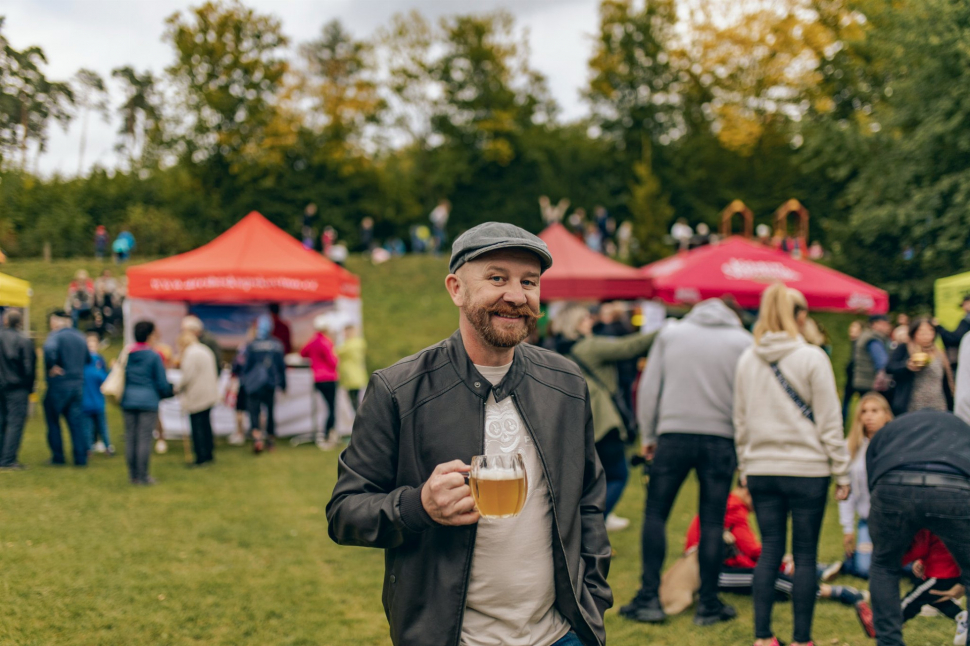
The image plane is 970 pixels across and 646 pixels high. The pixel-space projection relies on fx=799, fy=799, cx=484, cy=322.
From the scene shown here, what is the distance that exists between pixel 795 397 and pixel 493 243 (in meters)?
2.93

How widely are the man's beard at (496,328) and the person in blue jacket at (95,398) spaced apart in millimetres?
9313

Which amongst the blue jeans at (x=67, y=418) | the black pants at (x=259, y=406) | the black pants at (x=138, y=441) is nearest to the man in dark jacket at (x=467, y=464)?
the black pants at (x=138, y=441)

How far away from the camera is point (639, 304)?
50.9 feet

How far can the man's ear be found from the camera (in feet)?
7.30

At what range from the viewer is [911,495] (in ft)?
12.8

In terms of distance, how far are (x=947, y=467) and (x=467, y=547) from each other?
9.53ft

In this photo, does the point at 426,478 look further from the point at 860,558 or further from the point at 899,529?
the point at 860,558

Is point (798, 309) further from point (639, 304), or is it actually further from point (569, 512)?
point (639, 304)

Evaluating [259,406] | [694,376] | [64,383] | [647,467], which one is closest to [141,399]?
[64,383]

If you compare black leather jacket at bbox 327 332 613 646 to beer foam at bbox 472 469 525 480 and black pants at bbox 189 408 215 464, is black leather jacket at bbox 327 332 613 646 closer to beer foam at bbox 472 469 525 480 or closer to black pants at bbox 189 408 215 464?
beer foam at bbox 472 469 525 480

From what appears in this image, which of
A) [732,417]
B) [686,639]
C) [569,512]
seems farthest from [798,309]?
[569,512]

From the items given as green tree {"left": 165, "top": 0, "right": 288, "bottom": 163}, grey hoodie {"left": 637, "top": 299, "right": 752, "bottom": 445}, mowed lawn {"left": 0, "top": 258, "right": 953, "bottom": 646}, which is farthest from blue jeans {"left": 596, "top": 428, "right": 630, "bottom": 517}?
green tree {"left": 165, "top": 0, "right": 288, "bottom": 163}

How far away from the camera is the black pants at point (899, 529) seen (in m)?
3.83

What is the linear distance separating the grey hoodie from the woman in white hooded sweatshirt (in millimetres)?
348
